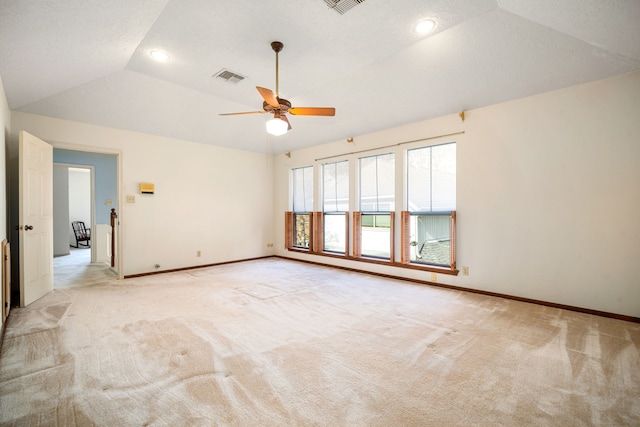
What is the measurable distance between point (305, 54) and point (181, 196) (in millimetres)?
3961

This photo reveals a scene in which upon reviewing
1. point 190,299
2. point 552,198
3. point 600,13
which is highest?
point 600,13

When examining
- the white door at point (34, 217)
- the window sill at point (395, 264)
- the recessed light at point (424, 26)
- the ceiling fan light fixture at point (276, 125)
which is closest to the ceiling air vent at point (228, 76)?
the ceiling fan light fixture at point (276, 125)

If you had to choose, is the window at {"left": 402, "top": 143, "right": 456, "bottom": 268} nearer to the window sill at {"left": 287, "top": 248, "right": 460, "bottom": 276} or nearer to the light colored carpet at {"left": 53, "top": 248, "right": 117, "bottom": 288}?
the window sill at {"left": 287, "top": 248, "right": 460, "bottom": 276}

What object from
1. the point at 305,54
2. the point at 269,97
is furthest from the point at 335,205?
the point at 269,97

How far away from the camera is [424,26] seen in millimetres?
2986

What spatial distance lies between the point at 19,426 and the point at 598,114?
5804mm

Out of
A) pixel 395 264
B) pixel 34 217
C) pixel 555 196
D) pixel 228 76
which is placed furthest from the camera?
pixel 395 264

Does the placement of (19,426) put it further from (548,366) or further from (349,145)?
(349,145)

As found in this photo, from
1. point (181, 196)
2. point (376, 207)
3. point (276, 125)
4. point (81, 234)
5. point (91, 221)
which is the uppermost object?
point (276, 125)

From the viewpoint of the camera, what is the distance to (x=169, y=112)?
5.03 meters

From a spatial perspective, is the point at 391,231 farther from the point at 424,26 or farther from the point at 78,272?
the point at 78,272

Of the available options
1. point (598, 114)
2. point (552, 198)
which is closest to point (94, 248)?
point (552, 198)

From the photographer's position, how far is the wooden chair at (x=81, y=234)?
9742 mm

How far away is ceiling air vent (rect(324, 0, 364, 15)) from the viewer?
101 inches
